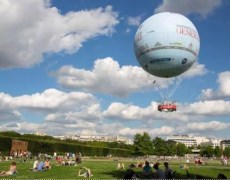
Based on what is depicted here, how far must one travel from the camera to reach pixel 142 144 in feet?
408

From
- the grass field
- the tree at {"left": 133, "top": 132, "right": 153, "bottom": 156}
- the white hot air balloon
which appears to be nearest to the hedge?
the tree at {"left": 133, "top": 132, "right": 153, "bottom": 156}

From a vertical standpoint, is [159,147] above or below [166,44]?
above

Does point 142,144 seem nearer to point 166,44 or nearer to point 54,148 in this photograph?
point 54,148

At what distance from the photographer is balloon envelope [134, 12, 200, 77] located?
2770 centimetres

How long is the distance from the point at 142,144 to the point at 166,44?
324 ft

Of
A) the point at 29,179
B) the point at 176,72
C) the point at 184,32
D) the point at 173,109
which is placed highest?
the point at 184,32

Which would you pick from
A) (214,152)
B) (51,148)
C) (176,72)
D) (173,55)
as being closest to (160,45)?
(173,55)

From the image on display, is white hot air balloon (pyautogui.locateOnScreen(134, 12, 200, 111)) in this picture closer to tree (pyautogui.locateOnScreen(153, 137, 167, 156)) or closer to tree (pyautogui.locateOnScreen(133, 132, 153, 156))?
tree (pyautogui.locateOnScreen(133, 132, 153, 156))

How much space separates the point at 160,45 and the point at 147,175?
8540 mm

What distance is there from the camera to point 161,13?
1149 inches

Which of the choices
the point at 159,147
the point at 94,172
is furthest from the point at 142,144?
the point at 94,172

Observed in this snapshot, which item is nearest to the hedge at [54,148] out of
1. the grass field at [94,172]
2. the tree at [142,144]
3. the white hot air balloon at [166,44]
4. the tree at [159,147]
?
the tree at [142,144]

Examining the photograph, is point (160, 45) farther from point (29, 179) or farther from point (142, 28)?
point (29, 179)

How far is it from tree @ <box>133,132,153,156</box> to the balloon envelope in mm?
95474
